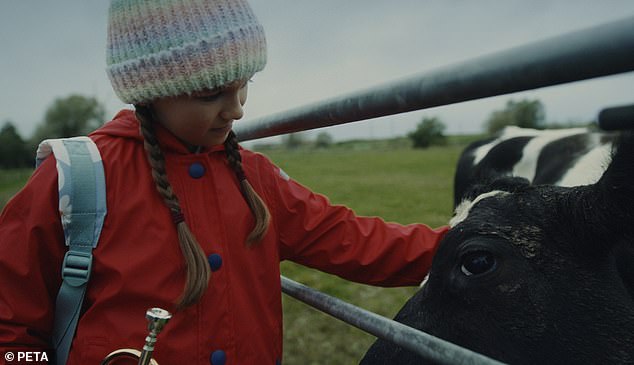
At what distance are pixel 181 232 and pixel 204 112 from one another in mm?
372

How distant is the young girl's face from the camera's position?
4.96 ft

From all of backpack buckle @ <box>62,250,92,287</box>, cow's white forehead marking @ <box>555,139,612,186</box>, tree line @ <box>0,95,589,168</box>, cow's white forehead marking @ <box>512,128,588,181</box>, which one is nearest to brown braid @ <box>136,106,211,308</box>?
backpack buckle @ <box>62,250,92,287</box>

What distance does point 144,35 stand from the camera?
147 centimetres

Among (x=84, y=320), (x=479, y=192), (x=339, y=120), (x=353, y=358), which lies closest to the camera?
(x=339, y=120)

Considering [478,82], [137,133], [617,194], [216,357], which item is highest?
[478,82]

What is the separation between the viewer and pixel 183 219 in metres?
1.52

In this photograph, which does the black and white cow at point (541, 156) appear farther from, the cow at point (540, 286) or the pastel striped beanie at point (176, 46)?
the pastel striped beanie at point (176, 46)

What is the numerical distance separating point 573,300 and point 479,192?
605 mm

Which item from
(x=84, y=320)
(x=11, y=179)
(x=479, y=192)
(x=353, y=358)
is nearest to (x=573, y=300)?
(x=479, y=192)

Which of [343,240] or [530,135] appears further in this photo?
[530,135]

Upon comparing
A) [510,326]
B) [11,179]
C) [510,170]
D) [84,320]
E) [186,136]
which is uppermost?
[186,136]

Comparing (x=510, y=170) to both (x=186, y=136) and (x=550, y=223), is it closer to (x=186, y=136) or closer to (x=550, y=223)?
(x=550, y=223)

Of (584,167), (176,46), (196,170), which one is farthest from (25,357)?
(584,167)

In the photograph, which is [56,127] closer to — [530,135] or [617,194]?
[530,135]
